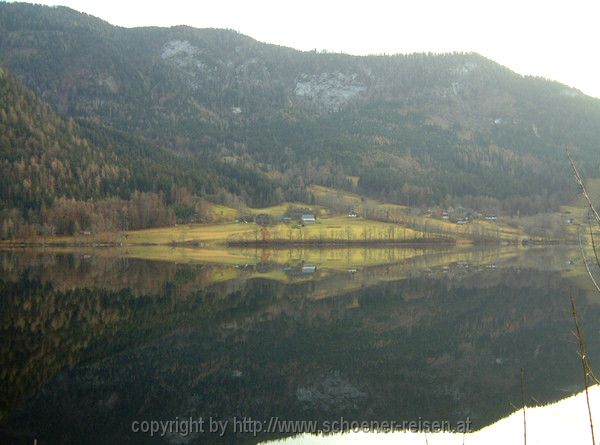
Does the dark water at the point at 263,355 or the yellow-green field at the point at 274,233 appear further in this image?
the yellow-green field at the point at 274,233

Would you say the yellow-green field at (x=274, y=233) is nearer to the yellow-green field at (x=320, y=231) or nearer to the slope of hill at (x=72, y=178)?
the yellow-green field at (x=320, y=231)

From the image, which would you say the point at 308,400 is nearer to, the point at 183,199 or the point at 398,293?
the point at 398,293

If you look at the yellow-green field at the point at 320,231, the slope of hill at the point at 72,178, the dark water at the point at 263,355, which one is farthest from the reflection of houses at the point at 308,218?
the dark water at the point at 263,355

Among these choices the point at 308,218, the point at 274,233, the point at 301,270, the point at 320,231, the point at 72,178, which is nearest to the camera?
the point at 301,270

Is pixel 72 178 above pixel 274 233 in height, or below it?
above

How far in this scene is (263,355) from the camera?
22.8 metres

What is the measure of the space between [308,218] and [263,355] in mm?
115396

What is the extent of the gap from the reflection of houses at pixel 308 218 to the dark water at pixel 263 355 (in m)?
90.8

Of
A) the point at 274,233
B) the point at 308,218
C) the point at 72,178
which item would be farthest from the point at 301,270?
the point at 72,178

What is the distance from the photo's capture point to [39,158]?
418ft

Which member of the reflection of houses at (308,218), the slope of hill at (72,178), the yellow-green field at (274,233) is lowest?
the yellow-green field at (274,233)

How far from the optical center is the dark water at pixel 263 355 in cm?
1600

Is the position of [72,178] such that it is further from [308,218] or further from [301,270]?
[301,270]

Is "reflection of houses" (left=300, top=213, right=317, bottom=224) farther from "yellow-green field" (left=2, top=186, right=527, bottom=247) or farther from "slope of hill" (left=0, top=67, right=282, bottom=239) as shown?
"slope of hill" (left=0, top=67, right=282, bottom=239)
